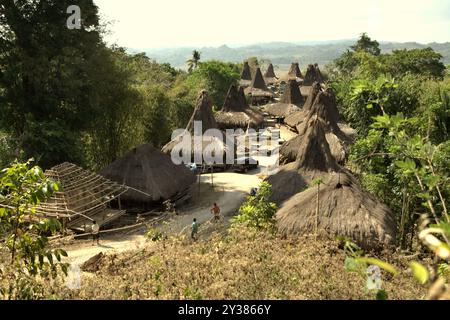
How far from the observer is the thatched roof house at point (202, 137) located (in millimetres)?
17578

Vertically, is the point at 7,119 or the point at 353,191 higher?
the point at 7,119

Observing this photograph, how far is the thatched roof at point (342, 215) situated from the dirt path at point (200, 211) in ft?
6.90

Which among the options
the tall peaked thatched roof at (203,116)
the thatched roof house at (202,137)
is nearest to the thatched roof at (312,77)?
the thatched roof house at (202,137)

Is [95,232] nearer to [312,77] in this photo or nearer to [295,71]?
[312,77]

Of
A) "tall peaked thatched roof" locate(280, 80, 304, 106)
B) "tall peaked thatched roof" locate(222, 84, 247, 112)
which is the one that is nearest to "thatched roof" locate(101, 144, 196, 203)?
"tall peaked thatched roof" locate(222, 84, 247, 112)

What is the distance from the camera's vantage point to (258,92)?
39594 millimetres

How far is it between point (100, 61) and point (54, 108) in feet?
8.03

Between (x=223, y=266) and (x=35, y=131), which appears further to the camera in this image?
(x=35, y=131)

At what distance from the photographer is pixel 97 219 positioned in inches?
494

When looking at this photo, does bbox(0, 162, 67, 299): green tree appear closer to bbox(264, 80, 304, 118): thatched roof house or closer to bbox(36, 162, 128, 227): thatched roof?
bbox(36, 162, 128, 227): thatched roof

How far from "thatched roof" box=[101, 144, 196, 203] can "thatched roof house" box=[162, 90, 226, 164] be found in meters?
2.27

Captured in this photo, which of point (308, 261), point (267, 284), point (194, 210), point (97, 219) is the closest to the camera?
point (267, 284)
